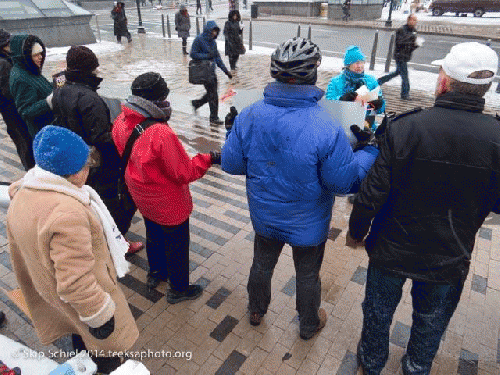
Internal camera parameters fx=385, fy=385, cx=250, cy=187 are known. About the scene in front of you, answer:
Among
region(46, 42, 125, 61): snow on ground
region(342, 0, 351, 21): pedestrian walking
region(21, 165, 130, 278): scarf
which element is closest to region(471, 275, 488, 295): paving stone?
region(21, 165, 130, 278): scarf

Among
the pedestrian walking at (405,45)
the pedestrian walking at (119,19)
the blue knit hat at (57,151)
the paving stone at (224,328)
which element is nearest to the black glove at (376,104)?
the paving stone at (224,328)

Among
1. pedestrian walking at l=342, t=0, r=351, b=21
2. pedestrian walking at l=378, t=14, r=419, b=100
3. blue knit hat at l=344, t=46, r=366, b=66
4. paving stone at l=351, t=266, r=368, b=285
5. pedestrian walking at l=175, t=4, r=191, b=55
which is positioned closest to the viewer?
paving stone at l=351, t=266, r=368, b=285

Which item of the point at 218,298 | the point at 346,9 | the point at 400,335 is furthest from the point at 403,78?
the point at 346,9

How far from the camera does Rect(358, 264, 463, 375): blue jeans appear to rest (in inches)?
88.0

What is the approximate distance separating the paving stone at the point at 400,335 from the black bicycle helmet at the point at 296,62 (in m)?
1.99

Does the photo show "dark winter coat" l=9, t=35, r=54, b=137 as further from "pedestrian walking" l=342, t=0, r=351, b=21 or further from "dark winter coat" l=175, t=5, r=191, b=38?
"pedestrian walking" l=342, t=0, r=351, b=21

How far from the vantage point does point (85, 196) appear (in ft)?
6.12

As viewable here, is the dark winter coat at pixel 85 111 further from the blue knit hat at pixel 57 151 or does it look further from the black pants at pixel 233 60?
the black pants at pixel 233 60

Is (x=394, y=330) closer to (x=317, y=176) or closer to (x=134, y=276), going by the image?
(x=317, y=176)

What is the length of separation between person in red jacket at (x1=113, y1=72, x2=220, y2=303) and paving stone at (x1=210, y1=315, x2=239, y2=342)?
0.47m

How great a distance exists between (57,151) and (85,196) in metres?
0.25

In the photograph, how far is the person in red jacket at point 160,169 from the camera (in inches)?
98.9

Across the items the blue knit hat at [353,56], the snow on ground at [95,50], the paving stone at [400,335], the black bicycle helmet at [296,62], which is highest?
the black bicycle helmet at [296,62]

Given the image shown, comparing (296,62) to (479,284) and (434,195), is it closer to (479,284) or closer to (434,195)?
(434,195)
